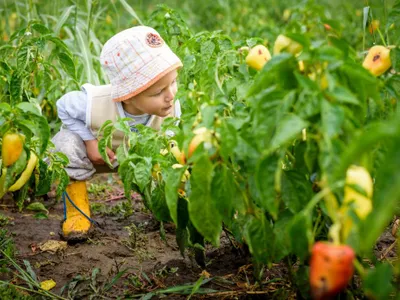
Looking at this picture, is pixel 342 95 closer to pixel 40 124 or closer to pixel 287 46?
pixel 287 46

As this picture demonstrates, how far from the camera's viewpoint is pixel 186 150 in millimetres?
1332

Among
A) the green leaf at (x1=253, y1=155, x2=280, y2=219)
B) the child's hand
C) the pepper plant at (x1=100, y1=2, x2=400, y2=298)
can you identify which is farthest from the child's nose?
the green leaf at (x1=253, y1=155, x2=280, y2=219)

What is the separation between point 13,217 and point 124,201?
21.8 inches

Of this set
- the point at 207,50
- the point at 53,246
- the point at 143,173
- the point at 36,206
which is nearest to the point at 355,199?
the point at 143,173

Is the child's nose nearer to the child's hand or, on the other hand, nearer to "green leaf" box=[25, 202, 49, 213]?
the child's hand

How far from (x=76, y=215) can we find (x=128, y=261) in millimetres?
401

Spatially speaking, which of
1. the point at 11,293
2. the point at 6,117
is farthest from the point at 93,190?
the point at 6,117

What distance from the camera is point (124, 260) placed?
2.09 m

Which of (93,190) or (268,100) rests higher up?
(268,100)

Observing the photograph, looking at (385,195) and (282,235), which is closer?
(385,195)

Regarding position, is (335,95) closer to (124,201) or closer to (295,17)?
(295,17)

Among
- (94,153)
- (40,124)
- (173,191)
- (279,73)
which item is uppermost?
(279,73)

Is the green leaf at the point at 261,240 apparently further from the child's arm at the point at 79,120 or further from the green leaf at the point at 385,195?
the child's arm at the point at 79,120

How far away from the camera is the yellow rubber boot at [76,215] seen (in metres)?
2.28
